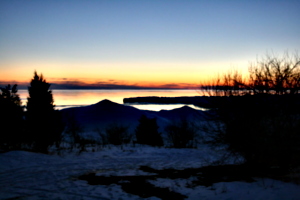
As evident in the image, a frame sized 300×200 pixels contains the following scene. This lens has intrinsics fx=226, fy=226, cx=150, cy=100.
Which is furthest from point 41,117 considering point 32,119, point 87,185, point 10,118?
point 87,185

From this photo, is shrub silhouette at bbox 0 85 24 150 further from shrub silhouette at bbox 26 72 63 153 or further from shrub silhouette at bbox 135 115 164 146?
shrub silhouette at bbox 135 115 164 146

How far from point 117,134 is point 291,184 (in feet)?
75.3

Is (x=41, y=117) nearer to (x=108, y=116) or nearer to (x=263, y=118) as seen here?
(x=263, y=118)

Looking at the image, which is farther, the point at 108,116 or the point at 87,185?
the point at 108,116

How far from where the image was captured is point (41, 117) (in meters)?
18.5

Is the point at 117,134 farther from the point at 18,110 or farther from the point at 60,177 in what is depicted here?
the point at 60,177

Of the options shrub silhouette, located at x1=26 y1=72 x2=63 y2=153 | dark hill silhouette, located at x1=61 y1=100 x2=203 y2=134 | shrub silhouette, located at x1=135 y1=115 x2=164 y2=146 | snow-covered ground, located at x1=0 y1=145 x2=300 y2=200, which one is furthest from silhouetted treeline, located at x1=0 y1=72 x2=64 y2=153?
dark hill silhouette, located at x1=61 y1=100 x2=203 y2=134

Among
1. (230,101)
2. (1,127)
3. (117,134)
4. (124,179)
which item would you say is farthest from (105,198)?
(117,134)

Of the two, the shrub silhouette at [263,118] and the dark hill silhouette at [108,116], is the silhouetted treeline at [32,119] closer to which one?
the shrub silhouette at [263,118]

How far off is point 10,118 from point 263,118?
17462 mm

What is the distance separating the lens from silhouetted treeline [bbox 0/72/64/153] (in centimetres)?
1736

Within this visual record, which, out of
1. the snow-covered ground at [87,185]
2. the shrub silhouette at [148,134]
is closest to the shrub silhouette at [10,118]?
the snow-covered ground at [87,185]

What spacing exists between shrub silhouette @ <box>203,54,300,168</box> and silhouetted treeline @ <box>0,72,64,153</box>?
46.0 ft

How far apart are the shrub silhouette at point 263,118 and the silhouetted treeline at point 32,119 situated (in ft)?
46.0
